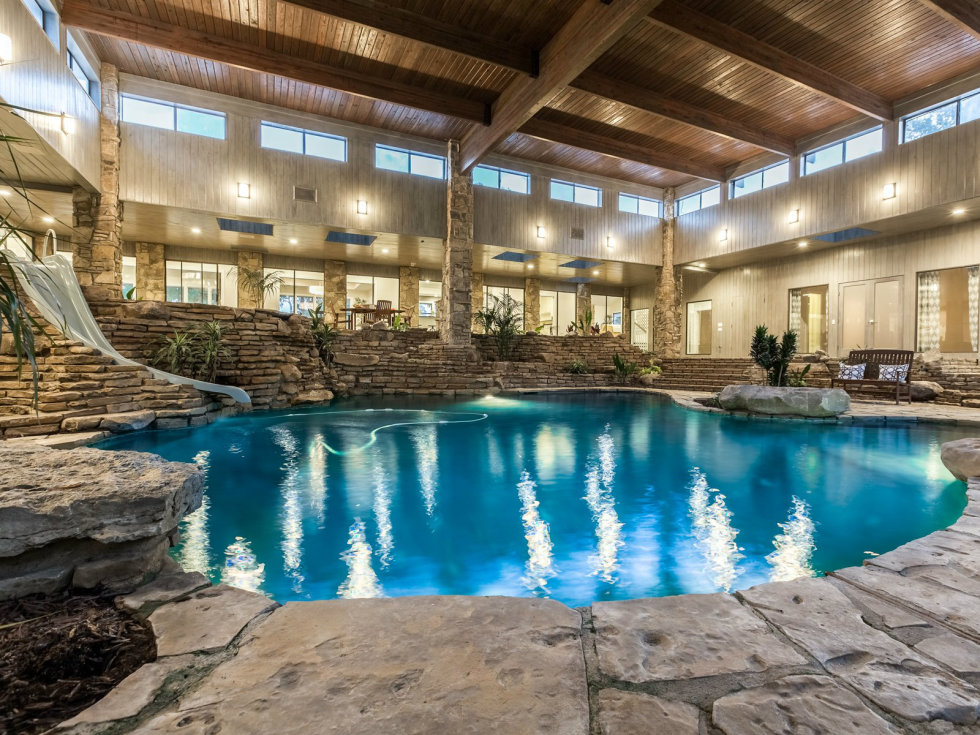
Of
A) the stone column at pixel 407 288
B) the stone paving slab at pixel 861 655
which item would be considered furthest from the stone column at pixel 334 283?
the stone paving slab at pixel 861 655

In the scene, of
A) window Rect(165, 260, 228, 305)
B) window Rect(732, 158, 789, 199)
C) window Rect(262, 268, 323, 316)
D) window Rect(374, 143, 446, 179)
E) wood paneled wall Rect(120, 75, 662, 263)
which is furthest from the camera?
window Rect(262, 268, 323, 316)

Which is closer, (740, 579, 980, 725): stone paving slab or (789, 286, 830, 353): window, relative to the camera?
(740, 579, 980, 725): stone paving slab

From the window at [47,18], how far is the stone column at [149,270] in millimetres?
6931

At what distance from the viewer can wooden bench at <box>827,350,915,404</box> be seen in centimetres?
866

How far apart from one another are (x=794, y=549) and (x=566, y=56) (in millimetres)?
8260

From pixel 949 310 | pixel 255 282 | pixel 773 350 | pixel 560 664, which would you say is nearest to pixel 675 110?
pixel 773 350

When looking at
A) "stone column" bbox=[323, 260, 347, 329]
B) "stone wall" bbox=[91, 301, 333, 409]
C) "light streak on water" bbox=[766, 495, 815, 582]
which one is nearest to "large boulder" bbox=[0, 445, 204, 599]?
"light streak on water" bbox=[766, 495, 815, 582]

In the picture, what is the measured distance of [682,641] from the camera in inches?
48.9

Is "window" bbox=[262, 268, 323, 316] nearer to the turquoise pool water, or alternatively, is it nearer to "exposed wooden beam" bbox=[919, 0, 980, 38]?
the turquoise pool water

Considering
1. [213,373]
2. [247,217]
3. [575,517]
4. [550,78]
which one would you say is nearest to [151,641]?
[575,517]

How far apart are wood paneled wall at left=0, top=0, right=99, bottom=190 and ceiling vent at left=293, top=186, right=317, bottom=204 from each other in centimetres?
390

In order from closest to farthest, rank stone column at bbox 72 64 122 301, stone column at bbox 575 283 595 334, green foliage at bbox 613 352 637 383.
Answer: stone column at bbox 72 64 122 301 → green foliage at bbox 613 352 637 383 → stone column at bbox 575 283 595 334

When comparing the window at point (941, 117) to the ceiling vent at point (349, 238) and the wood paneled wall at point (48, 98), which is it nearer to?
the ceiling vent at point (349, 238)

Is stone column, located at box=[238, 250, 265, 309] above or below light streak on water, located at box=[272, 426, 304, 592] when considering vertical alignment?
above
